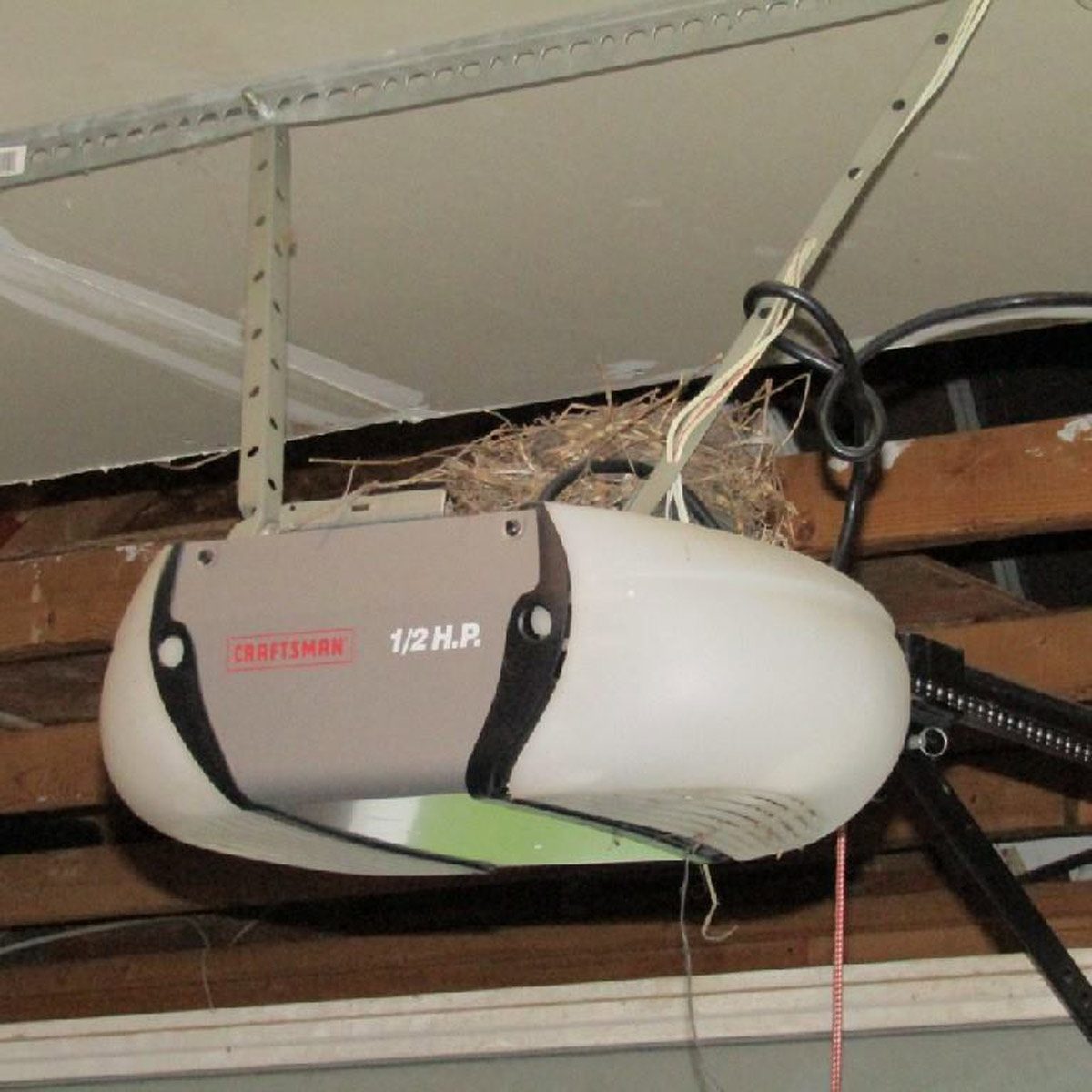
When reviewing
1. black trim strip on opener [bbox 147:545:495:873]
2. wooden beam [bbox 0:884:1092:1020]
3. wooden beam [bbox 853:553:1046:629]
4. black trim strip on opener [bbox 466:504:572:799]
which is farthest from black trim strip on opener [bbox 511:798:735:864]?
wooden beam [bbox 0:884:1092:1020]

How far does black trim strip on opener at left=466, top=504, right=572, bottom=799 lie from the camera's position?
0.94m

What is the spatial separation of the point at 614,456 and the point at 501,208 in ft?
0.89

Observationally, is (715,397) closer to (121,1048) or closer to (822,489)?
(822,489)

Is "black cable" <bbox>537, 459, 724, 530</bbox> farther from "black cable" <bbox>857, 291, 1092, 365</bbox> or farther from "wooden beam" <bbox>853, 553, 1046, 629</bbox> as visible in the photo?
"wooden beam" <bbox>853, 553, 1046, 629</bbox>

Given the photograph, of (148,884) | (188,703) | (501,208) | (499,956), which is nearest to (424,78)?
(501,208)

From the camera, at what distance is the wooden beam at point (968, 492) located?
5.99ft

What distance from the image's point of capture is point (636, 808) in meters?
1.03

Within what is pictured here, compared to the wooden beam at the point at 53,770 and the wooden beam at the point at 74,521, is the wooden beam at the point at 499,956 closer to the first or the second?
the wooden beam at the point at 53,770

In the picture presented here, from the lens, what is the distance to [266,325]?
1332 mm

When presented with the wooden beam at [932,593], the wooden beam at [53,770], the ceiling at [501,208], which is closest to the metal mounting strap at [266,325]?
the ceiling at [501,208]

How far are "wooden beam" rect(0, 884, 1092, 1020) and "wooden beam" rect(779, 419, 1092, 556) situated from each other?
574mm

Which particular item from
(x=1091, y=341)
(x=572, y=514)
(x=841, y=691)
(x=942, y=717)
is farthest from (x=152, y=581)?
(x=1091, y=341)

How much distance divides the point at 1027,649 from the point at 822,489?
358mm

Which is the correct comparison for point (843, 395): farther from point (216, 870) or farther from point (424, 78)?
point (216, 870)
